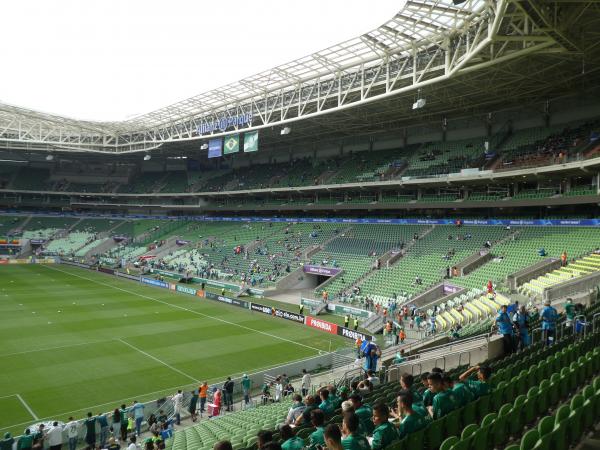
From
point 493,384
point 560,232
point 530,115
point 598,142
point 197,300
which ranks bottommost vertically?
point 197,300

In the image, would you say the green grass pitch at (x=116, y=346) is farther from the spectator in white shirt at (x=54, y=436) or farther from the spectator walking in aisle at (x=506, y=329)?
the spectator walking in aisle at (x=506, y=329)

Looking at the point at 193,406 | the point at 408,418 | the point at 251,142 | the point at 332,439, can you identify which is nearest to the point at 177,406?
the point at 193,406

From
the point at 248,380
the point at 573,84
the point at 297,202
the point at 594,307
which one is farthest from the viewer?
the point at 297,202

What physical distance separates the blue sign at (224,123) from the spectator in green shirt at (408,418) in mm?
35718

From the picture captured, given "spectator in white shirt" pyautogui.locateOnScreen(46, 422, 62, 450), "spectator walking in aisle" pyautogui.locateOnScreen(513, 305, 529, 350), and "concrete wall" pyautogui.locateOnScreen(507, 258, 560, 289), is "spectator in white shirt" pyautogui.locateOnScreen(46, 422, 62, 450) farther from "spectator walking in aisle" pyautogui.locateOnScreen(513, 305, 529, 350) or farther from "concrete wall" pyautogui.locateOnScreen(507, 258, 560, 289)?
"concrete wall" pyautogui.locateOnScreen(507, 258, 560, 289)

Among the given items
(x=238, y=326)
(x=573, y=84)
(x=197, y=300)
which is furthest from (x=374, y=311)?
(x=573, y=84)

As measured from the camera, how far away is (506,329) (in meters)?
11.5

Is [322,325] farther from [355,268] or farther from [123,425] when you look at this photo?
[123,425]

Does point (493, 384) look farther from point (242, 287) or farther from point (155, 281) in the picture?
point (155, 281)

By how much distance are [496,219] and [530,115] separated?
9.03 meters

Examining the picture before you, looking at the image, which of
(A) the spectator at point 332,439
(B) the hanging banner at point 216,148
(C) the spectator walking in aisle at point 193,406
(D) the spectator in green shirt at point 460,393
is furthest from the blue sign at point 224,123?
(A) the spectator at point 332,439

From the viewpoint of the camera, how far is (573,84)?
30562mm

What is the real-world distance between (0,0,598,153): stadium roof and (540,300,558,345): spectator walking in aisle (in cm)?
1082

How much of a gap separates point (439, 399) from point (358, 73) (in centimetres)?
2802
